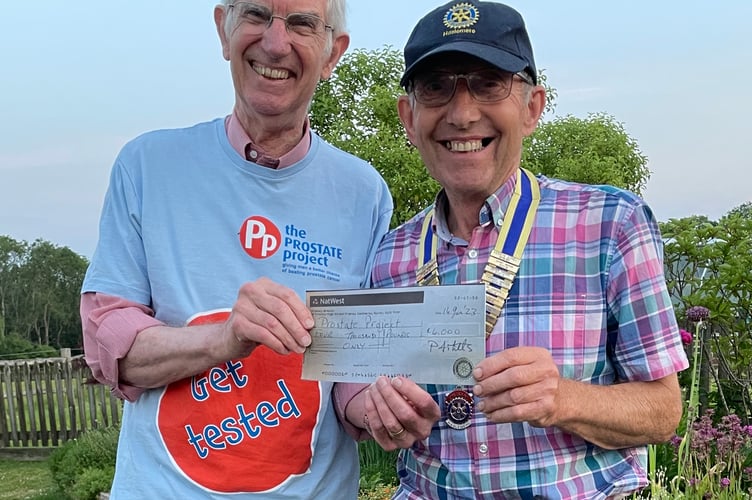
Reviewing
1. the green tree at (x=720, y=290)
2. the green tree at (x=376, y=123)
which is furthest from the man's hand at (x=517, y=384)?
the green tree at (x=376, y=123)

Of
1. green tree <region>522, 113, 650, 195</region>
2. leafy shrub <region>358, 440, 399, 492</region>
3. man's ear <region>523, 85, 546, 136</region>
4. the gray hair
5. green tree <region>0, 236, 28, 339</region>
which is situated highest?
green tree <region>522, 113, 650, 195</region>

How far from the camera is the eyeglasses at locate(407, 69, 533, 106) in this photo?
2.07 meters

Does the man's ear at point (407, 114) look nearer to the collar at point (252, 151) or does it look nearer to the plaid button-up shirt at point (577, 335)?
the collar at point (252, 151)

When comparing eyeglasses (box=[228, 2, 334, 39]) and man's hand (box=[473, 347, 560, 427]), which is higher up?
eyeglasses (box=[228, 2, 334, 39])

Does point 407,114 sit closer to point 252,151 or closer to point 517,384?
point 252,151

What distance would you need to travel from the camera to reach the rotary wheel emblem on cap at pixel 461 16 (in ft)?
6.83

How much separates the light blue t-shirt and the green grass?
831 cm

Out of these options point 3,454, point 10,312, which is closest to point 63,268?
point 10,312

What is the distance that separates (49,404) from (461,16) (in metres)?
14.0

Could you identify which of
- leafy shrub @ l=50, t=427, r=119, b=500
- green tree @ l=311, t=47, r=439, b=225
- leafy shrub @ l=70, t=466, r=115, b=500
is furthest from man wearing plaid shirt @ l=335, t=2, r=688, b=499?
green tree @ l=311, t=47, r=439, b=225

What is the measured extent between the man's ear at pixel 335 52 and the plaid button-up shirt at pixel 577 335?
36.7 inches

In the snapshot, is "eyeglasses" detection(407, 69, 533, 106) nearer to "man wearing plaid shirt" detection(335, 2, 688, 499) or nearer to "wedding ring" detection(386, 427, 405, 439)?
"man wearing plaid shirt" detection(335, 2, 688, 499)

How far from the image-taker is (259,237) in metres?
2.33

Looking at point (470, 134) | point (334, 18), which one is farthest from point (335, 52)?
point (470, 134)
